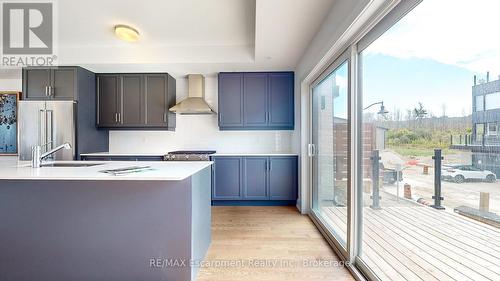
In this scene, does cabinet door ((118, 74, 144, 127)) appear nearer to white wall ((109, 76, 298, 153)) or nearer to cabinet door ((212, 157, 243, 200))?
white wall ((109, 76, 298, 153))

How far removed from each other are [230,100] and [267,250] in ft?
8.70

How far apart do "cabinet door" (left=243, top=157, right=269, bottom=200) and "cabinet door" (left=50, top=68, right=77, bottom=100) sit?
2.93 meters

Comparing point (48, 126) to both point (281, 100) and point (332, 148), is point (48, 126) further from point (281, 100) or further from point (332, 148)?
point (332, 148)

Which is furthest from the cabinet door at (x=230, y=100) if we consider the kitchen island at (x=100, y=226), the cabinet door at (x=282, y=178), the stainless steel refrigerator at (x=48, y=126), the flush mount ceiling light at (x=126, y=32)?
the kitchen island at (x=100, y=226)

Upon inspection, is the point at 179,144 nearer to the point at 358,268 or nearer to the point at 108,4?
the point at 108,4

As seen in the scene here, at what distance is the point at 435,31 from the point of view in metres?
1.29

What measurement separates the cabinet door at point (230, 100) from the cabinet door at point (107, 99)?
181 cm

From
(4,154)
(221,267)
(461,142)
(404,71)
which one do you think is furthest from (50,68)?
(461,142)

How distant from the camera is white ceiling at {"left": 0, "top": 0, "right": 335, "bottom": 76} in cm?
256

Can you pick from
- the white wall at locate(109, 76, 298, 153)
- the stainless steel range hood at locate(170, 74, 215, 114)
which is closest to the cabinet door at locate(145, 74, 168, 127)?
the stainless steel range hood at locate(170, 74, 215, 114)

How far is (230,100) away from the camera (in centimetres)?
434

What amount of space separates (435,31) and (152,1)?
2.65 m

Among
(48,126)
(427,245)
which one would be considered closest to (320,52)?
(427,245)

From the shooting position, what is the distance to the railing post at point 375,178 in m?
1.88
